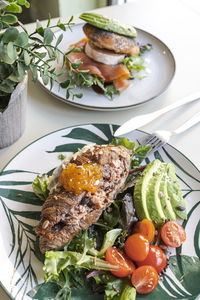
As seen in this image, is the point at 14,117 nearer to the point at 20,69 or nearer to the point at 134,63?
the point at 20,69

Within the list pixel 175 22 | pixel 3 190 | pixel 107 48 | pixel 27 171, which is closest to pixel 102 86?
pixel 107 48

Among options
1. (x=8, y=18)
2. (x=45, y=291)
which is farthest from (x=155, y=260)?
(x=8, y=18)

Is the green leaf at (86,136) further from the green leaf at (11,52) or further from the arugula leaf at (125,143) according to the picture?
the green leaf at (11,52)

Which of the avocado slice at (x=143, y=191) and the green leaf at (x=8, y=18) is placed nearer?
the green leaf at (x=8, y=18)

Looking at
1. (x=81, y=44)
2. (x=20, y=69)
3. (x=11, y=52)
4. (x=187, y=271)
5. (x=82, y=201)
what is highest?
(x=11, y=52)

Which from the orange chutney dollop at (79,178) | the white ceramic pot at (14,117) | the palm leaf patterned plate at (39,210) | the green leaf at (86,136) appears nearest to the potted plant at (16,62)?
the white ceramic pot at (14,117)

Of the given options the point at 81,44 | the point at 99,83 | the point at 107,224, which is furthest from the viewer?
the point at 81,44
